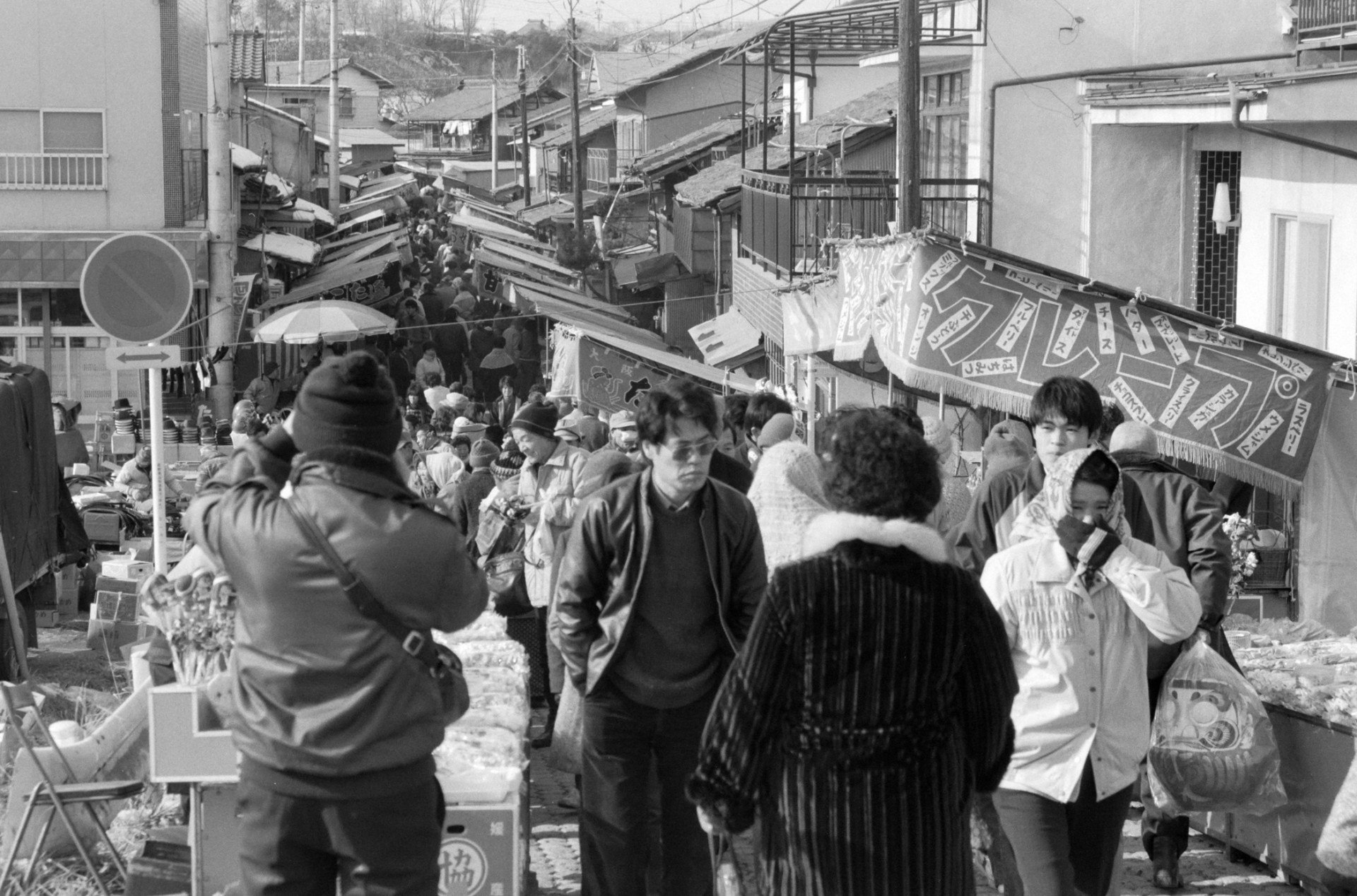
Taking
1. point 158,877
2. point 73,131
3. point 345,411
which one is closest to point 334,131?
point 73,131

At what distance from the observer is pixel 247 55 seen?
45.2 meters

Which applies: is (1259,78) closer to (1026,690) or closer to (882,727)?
(1026,690)

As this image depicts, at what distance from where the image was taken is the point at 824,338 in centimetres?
1222

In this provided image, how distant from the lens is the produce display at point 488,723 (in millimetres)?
5434

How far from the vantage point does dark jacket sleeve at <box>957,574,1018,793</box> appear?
368cm

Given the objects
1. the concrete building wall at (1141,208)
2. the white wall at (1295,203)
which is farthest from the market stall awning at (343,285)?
the white wall at (1295,203)

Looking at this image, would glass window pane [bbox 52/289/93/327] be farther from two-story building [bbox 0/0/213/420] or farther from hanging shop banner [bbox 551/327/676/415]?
hanging shop banner [bbox 551/327/676/415]

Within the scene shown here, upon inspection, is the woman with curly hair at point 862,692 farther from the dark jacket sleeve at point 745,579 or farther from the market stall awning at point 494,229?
the market stall awning at point 494,229

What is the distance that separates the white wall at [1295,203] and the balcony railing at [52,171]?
65.7 ft

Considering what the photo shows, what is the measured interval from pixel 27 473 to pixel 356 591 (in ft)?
27.9

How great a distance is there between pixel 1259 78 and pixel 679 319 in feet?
82.5

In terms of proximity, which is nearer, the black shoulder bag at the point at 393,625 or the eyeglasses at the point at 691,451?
the black shoulder bag at the point at 393,625

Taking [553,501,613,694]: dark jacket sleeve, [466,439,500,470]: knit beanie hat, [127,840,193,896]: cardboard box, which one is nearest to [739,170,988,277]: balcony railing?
[466,439,500,470]: knit beanie hat

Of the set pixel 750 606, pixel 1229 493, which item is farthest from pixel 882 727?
pixel 1229 493
